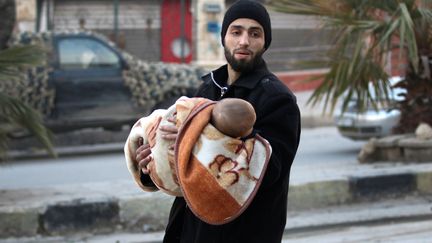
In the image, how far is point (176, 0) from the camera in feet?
73.2

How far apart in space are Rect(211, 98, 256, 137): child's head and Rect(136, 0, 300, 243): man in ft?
0.57

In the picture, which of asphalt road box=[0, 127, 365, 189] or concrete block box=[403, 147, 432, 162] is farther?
asphalt road box=[0, 127, 365, 189]

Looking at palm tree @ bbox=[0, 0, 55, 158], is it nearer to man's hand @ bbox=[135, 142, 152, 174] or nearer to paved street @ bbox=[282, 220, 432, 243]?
paved street @ bbox=[282, 220, 432, 243]

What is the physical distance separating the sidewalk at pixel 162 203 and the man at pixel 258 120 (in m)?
3.93

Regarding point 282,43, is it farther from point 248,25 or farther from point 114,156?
point 248,25

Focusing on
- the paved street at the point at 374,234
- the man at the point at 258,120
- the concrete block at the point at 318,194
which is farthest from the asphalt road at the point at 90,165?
the man at the point at 258,120

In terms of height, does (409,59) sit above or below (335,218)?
above

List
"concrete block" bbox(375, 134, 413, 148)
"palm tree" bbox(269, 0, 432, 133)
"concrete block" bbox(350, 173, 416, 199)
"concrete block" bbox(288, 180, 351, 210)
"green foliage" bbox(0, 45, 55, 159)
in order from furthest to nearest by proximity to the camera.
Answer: "concrete block" bbox(375, 134, 413, 148) < "palm tree" bbox(269, 0, 432, 133) < "concrete block" bbox(350, 173, 416, 199) < "concrete block" bbox(288, 180, 351, 210) < "green foliage" bbox(0, 45, 55, 159)

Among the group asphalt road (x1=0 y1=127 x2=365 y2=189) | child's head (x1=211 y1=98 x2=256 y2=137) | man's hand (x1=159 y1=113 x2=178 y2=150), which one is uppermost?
child's head (x1=211 y1=98 x2=256 y2=137)

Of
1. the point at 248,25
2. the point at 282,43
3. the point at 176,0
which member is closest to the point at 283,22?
the point at 282,43

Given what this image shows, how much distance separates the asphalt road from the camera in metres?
11.3

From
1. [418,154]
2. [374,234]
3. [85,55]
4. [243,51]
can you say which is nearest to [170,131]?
[243,51]

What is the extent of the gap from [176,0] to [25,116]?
48.7ft

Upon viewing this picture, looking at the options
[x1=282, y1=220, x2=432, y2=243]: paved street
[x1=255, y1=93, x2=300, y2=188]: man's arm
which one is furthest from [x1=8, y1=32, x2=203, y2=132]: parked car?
[x1=255, y1=93, x2=300, y2=188]: man's arm
